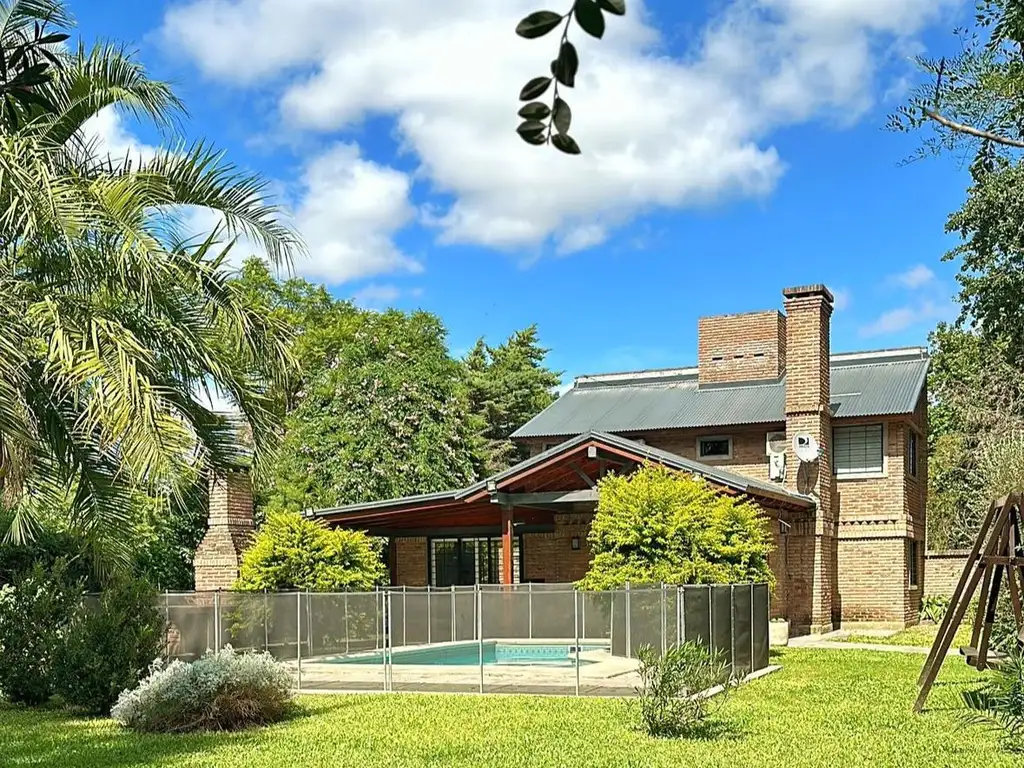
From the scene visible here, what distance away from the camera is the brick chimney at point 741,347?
30281 millimetres

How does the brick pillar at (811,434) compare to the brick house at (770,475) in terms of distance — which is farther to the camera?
the brick pillar at (811,434)

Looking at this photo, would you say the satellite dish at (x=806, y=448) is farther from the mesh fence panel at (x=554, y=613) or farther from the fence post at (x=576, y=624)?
the fence post at (x=576, y=624)

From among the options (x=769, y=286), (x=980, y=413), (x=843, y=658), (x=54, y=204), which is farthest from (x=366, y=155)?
(x=980, y=413)

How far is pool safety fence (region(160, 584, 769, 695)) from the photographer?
1653cm

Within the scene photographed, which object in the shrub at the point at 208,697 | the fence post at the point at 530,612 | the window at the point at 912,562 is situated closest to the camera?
the shrub at the point at 208,697

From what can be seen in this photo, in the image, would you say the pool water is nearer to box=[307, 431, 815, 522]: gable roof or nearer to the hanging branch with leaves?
box=[307, 431, 815, 522]: gable roof

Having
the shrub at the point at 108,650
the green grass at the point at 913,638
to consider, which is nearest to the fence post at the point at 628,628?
the shrub at the point at 108,650

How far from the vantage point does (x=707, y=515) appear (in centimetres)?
1888

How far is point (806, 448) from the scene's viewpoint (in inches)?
1017

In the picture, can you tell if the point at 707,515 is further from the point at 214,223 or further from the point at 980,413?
the point at 980,413

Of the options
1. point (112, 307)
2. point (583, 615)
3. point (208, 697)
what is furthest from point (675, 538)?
point (112, 307)

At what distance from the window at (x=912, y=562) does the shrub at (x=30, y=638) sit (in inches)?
758

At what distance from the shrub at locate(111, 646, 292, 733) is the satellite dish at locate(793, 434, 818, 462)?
1504 centimetres

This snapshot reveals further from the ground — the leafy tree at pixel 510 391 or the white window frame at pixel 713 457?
the leafy tree at pixel 510 391
